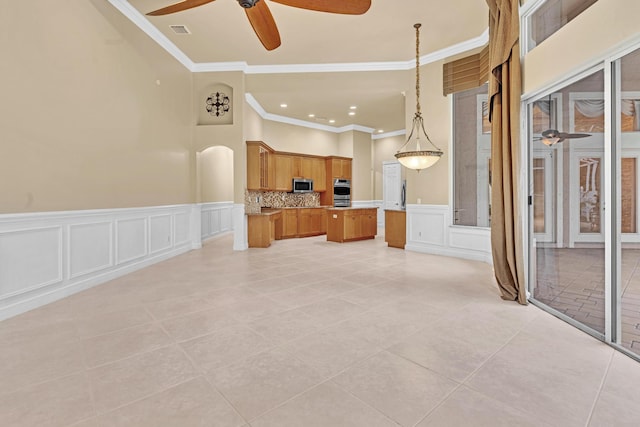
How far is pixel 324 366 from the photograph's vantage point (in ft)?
6.54

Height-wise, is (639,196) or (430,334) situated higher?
(639,196)

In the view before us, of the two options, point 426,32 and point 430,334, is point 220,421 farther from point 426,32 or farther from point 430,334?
point 426,32

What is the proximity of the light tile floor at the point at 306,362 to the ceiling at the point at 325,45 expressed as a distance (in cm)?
392

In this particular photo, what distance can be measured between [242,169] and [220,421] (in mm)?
5452

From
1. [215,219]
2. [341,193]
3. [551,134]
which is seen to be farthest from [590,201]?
[215,219]

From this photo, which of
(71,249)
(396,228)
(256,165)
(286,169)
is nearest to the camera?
(71,249)

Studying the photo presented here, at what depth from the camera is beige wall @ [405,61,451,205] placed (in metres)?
5.83

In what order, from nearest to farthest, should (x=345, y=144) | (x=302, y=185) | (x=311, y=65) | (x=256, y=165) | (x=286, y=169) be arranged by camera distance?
(x=311, y=65)
(x=256, y=165)
(x=286, y=169)
(x=302, y=185)
(x=345, y=144)

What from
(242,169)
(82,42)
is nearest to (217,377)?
(82,42)

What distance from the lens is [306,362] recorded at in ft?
6.70

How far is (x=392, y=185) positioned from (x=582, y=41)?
8.45 meters

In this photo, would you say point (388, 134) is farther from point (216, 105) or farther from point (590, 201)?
point (590, 201)

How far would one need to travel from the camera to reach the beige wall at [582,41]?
6.94 feet

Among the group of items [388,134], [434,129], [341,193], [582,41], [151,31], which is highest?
[151,31]
